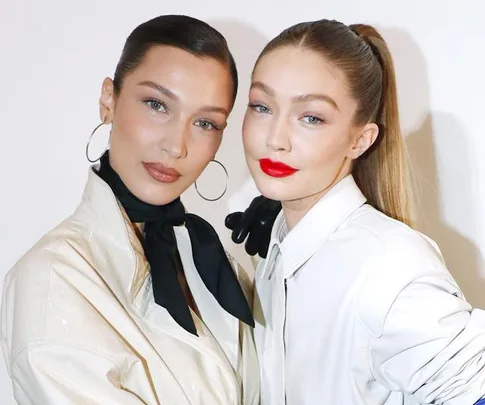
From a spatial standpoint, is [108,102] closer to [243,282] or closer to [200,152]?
[200,152]

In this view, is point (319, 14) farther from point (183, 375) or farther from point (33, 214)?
point (183, 375)

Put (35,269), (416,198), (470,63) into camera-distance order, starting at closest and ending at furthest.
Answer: (35,269) → (416,198) → (470,63)

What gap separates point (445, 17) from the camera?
1647mm

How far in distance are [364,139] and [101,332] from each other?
1.64 feet

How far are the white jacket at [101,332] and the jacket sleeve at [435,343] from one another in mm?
279

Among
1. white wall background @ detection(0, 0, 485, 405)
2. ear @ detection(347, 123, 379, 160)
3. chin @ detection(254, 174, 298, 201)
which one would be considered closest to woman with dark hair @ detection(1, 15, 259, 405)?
chin @ detection(254, 174, 298, 201)

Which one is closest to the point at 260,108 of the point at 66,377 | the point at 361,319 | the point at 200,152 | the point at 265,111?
the point at 265,111

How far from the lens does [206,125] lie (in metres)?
1.22

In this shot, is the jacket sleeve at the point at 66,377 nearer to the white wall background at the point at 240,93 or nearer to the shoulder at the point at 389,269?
the shoulder at the point at 389,269

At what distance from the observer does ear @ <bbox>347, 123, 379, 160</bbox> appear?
1230 millimetres

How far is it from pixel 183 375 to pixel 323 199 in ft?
1.12

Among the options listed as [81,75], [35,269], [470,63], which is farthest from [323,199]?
[81,75]

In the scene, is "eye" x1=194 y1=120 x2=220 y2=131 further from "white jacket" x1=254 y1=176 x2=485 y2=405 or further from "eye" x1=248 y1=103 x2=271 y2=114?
"white jacket" x1=254 y1=176 x2=485 y2=405

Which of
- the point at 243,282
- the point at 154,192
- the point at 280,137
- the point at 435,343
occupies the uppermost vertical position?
the point at 280,137
